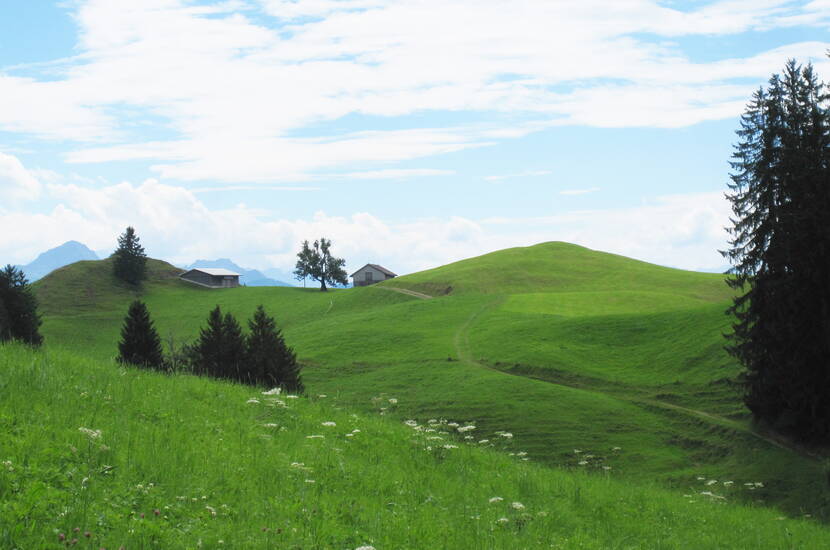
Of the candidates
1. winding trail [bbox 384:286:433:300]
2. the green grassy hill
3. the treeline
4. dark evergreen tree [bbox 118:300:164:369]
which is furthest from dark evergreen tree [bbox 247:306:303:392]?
winding trail [bbox 384:286:433:300]

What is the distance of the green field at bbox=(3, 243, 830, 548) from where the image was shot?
20.4 m

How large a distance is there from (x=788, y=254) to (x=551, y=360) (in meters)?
27.1

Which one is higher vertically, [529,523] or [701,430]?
[529,523]

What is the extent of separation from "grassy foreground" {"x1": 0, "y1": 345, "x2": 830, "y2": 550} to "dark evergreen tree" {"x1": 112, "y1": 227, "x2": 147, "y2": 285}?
146 meters

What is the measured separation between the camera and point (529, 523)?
36.3 feet

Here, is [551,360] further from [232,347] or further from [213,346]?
[213,346]

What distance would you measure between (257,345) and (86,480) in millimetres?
45884

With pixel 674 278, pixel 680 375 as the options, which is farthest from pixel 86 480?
pixel 674 278

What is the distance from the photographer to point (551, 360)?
64125 mm

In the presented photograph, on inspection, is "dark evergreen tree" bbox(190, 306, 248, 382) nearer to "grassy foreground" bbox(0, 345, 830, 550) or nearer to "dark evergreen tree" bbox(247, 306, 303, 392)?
"dark evergreen tree" bbox(247, 306, 303, 392)

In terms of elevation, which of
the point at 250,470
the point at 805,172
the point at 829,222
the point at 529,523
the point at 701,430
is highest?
the point at 805,172

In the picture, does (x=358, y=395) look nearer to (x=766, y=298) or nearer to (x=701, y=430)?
(x=701, y=430)

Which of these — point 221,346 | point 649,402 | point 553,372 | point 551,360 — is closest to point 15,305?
point 221,346

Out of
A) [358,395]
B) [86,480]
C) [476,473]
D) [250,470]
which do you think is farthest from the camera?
[358,395]
